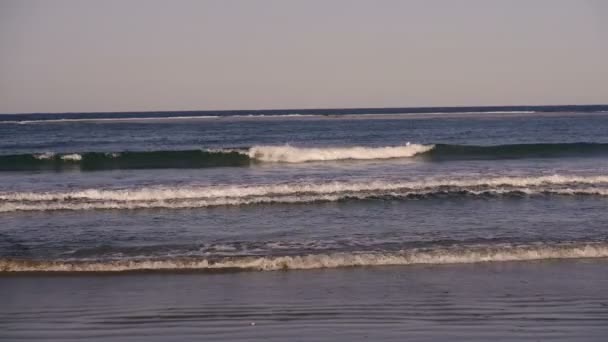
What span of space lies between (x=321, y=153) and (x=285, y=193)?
9655 millimetres

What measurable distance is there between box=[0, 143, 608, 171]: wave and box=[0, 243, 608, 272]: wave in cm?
1410

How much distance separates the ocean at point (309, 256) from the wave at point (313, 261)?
26mm

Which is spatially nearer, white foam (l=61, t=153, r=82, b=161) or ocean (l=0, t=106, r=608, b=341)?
ocean (l=0, t=106, r=608, b=341)

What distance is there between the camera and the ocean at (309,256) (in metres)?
6.61

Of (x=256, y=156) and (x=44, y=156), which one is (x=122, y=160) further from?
(x=256, y=156)

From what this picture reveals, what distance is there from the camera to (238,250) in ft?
32.0

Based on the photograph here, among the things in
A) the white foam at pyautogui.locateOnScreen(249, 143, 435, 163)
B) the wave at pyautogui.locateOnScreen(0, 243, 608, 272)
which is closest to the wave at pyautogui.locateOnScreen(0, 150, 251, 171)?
the white foam at pyautogui.locateOnScreen(249, 143, 435, 163)

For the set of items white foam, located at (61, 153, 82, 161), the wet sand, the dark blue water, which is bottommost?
the wet sand

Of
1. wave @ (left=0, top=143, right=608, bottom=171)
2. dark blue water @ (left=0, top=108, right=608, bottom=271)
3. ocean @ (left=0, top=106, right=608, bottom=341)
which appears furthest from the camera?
wave @ (left=0, top=143, right=608, bottom=171)

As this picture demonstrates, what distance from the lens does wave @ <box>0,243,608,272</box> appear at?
892 centimetres

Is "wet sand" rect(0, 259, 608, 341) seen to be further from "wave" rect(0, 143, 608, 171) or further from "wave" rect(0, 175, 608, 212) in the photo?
"wave" rect(0, 143, 608, 171)

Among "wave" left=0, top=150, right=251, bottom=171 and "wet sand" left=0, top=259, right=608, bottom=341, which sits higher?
"wave" left=0, top=150, right=251, bottom=171

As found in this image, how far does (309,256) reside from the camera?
9102mm

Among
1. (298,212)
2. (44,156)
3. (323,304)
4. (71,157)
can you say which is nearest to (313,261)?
(323,304)
